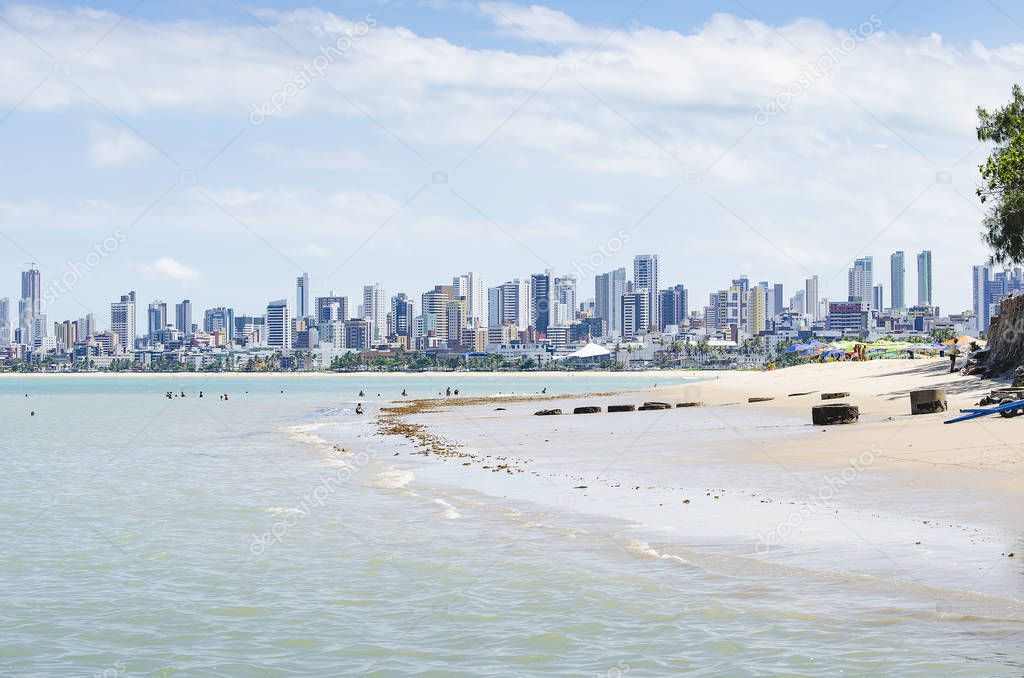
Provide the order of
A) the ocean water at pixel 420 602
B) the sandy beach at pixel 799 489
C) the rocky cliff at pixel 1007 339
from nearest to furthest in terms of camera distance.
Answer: the ocean water at pixel 420 602 → the sandy beach at pixel 799 489 → the rocky cliff at pixel 1007 339

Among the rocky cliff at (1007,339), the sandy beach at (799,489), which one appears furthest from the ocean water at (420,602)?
the rocky cliff at (1007,339)

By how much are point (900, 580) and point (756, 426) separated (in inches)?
967

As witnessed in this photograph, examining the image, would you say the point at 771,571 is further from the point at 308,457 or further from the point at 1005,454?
the point at 308,457

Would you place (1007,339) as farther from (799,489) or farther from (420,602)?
(420,602)

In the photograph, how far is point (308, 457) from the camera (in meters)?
34.7

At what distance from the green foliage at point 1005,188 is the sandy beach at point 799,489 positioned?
569 inches

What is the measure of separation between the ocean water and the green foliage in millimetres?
38031

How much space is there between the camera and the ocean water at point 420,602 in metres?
10.3

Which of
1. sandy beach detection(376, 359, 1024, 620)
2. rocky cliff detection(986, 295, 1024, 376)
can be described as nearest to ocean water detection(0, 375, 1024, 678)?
sandy beach detection(376, 359, 1024, 620)

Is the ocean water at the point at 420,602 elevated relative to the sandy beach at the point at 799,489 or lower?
lower

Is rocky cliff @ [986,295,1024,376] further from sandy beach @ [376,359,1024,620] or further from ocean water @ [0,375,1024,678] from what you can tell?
ocean water @ [0,375,1024,678]

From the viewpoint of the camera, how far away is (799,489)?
65.1 feet

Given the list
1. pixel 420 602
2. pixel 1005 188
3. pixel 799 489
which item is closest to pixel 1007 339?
pixel 1005 188

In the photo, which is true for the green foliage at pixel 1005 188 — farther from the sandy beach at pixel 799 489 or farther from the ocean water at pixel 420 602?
the ocean water at pixel 420 602
